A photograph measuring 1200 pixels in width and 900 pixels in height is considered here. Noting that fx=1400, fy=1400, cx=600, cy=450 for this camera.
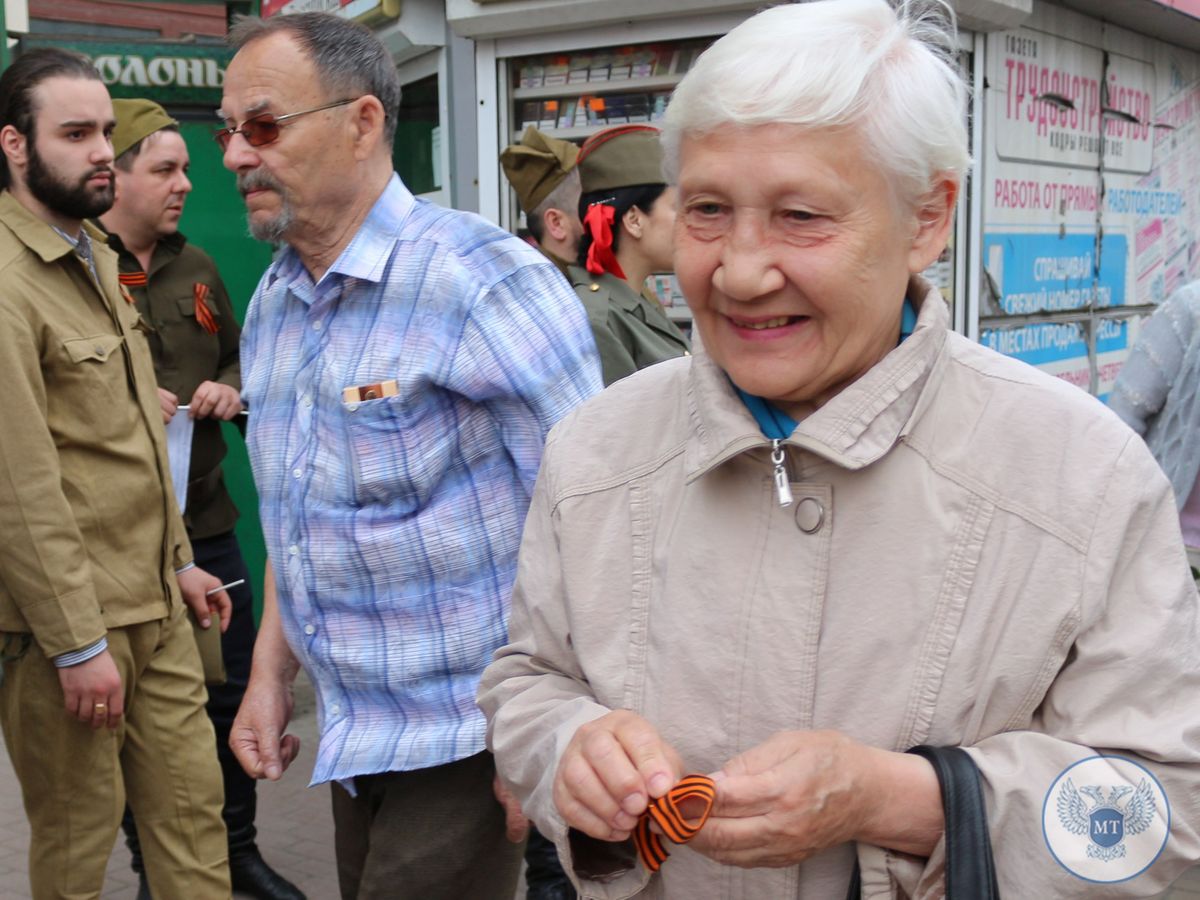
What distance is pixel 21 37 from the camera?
6266 millimetres

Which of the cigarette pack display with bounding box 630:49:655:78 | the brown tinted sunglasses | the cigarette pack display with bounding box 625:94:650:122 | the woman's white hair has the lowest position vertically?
the woman's white hair

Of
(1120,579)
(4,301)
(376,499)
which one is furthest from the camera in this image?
(4,301)

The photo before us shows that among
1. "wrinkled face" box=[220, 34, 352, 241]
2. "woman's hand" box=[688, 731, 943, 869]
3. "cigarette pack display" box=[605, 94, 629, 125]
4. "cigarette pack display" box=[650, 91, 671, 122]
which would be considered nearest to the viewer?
"woman's hand" box=[688, 731, 943, 869]

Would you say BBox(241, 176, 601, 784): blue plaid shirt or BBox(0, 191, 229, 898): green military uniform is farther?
BBox(0, 191, 229, 898): green military uniform

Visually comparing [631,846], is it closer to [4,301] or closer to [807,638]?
[807,638]

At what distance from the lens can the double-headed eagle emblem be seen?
1.47m

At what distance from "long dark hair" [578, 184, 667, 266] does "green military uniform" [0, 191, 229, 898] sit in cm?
156

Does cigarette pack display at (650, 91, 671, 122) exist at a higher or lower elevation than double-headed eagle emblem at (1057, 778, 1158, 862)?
higher

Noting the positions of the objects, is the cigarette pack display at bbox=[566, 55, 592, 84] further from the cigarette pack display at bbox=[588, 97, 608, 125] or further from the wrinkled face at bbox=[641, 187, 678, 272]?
the wrinkled face at bbox=[641, 187, 678, 272]

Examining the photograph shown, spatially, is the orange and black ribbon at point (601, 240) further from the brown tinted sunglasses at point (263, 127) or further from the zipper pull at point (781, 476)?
the zipper pull at point (781, 476)

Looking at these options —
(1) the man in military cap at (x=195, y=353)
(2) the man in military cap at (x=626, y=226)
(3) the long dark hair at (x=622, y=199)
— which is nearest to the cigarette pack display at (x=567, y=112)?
(2) the man in military cap at (x=626, y=226)

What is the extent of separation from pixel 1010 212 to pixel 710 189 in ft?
16.9

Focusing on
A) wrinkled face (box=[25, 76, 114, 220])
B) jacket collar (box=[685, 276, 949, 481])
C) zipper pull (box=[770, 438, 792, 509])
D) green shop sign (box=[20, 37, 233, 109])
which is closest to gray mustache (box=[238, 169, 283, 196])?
wrinkled face (box=[25, 76, 114, 220])

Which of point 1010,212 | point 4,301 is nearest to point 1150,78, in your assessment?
point 1010,212
